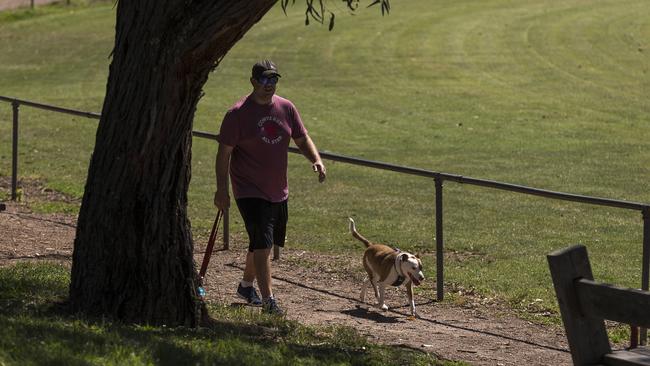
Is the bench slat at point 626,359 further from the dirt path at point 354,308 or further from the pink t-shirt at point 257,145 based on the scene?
the pink t-shirt at point 257,145

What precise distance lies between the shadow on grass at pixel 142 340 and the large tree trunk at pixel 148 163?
267 millimetres

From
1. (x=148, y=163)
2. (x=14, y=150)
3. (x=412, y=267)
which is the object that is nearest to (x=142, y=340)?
(x=148, y=163)

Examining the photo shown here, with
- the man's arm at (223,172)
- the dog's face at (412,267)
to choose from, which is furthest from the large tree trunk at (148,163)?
the dog's face at (412,267)

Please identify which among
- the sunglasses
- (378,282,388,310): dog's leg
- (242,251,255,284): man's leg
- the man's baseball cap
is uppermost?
the man's baseball cap

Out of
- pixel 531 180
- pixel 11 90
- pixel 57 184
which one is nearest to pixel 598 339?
pixel 57 184

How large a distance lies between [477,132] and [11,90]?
10.8 meters

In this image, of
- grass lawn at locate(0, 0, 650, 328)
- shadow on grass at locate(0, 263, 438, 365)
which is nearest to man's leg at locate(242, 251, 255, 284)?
shadow on grass at locate(0, 263, 438, 365)

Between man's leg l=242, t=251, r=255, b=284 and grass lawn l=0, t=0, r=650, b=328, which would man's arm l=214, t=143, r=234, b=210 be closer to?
man's leg l=242, t=251, r=255, b=284

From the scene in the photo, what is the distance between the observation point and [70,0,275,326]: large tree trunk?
7809mm

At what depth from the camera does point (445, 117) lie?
25.9 m

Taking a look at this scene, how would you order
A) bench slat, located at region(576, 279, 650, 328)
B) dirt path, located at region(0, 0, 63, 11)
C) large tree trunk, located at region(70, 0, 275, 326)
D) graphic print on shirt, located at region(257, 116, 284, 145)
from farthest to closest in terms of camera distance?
1. dirt path, located at region(0, 0, 63, 11)
2. graphic print on shirt, located at region(257, 116, 284, 145)
3. large tree trunk, located at region(70, 0, 275, 326)
4. bench slat, located at region(576, 279, 650, 328)

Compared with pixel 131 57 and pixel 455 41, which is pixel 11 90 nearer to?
pixel 455 41

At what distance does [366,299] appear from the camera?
37.3ft

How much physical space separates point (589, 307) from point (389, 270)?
4.79 m
